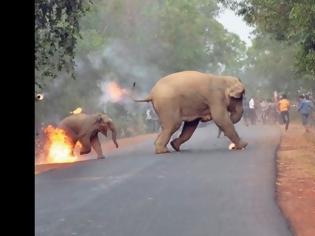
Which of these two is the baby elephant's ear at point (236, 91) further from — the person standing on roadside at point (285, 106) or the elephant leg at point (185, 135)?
the person standing on roadside at point (285, 106)

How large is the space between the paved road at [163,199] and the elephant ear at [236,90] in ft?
11.0

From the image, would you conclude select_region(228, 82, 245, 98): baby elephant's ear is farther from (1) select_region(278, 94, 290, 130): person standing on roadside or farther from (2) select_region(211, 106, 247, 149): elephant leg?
(1) select_region(278, 94, 290, 130): person standing on roadside

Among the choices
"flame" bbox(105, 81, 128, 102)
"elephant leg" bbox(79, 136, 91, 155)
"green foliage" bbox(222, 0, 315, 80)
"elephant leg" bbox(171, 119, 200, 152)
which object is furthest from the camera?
"flame" bbox(105, 81, 128, 102)

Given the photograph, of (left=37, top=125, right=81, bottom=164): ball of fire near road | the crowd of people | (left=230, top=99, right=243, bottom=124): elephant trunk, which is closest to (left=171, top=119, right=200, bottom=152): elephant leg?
(left=230, top=99, right=243, bottom=124): elephant trunk

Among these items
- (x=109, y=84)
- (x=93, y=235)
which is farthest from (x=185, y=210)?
(x=109, y=84)

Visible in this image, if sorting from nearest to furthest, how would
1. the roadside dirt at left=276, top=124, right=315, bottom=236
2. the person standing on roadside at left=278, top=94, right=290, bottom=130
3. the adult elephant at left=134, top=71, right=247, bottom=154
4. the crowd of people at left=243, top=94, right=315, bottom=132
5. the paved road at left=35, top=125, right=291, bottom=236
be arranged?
the paved road at left=35, top=125, right=291, bottom=236, the roadside dirt at left=276, top=124, right=315, bottom=236, the adult elephant at left=134, top=71, right=247, bottom=154, the person standing on roadside at left=278, top=94, right=290, bottom=130, the crowd of people at left=243, top=94, right=315, bottom=132

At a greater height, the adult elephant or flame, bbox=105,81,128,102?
the adult elephant

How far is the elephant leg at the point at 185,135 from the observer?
17.5 m

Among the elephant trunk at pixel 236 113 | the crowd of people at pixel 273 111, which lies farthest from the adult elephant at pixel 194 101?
the crowd of people at pixel 273 111

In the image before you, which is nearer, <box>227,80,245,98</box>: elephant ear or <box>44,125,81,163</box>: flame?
<box>44,125,81,163</box>: flame

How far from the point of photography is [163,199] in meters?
8.70

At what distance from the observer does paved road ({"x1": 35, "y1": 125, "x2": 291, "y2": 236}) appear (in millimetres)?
6809
